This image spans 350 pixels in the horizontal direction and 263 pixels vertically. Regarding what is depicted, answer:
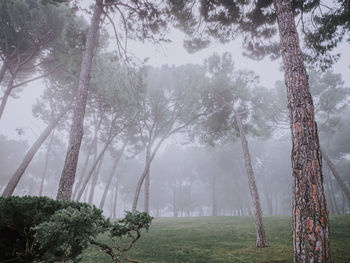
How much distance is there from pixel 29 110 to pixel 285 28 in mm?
22305

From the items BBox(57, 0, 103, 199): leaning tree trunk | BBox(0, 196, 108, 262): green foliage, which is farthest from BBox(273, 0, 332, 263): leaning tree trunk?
BBox(57, 0, 103, 199): leaning tree trunk

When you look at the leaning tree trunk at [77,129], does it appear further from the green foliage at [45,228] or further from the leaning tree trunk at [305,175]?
the leaning tree trunk at [305,175]

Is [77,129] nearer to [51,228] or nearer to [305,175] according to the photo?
[51,228]

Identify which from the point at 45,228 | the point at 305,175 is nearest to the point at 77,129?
the point at 45,228

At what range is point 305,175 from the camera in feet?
10.6

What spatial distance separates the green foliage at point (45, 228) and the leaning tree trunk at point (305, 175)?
3018 millimetres

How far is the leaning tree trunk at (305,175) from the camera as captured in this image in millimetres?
2898

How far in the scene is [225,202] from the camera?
37656 millimetres

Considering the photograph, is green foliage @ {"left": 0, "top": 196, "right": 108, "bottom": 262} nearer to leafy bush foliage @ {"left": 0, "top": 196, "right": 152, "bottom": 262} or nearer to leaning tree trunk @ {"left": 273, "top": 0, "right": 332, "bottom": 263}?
leafy bush foliage @ {"left": 0, "top": 196, "right": 152, "bottom": 262}

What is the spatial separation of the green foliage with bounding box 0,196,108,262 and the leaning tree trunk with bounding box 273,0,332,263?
3.02 m

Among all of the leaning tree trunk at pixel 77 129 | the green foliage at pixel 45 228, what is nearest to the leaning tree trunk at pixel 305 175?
the green foliage at pixel 45 228

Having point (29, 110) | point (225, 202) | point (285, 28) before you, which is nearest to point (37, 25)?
point (29, 110)

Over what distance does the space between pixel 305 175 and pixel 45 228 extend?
3815mm

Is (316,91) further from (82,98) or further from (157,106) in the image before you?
(82,98)
